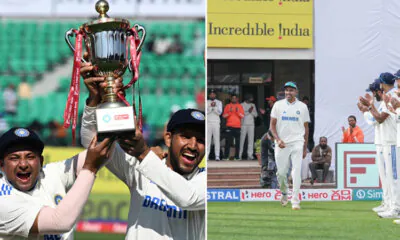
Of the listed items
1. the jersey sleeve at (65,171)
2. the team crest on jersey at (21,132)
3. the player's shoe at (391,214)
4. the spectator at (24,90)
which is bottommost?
the player's shoe at (391,214)

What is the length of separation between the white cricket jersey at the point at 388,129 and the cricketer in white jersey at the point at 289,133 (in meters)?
0.88

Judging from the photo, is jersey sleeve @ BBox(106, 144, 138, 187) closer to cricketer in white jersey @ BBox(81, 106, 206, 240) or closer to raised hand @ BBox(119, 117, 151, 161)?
cricketer in white jersey @ BBox(81, 106, 206, 240)

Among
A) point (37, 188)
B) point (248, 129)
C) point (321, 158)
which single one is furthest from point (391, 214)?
point (37, 188)

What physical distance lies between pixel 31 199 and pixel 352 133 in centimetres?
838

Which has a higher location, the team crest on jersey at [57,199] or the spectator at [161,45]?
the spectator at [161,45]

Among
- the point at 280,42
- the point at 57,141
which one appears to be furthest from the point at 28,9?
the point at 280,42

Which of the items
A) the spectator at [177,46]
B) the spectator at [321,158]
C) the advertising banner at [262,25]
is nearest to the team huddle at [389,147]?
the spectator at [321,158]

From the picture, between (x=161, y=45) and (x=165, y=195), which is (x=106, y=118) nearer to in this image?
(x=165, y=195)

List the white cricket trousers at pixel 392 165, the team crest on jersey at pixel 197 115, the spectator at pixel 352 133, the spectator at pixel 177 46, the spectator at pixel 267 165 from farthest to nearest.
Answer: the spectator at pixel 352 133, the spectator at pixel 267 165, the spectator at pixel 177 46, the white cricket trousers at pixel 392 165, the team crest on jersey at pixel 197 115

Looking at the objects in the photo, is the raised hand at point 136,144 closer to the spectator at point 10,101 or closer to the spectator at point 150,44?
the spectator at point 10,101

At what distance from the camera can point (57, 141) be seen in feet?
20.4

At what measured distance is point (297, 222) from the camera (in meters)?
7.05

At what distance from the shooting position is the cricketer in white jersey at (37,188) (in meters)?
1.86

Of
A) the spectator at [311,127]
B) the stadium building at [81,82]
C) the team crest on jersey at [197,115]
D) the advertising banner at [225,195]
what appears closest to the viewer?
the team crest on jersey at [197,115]
